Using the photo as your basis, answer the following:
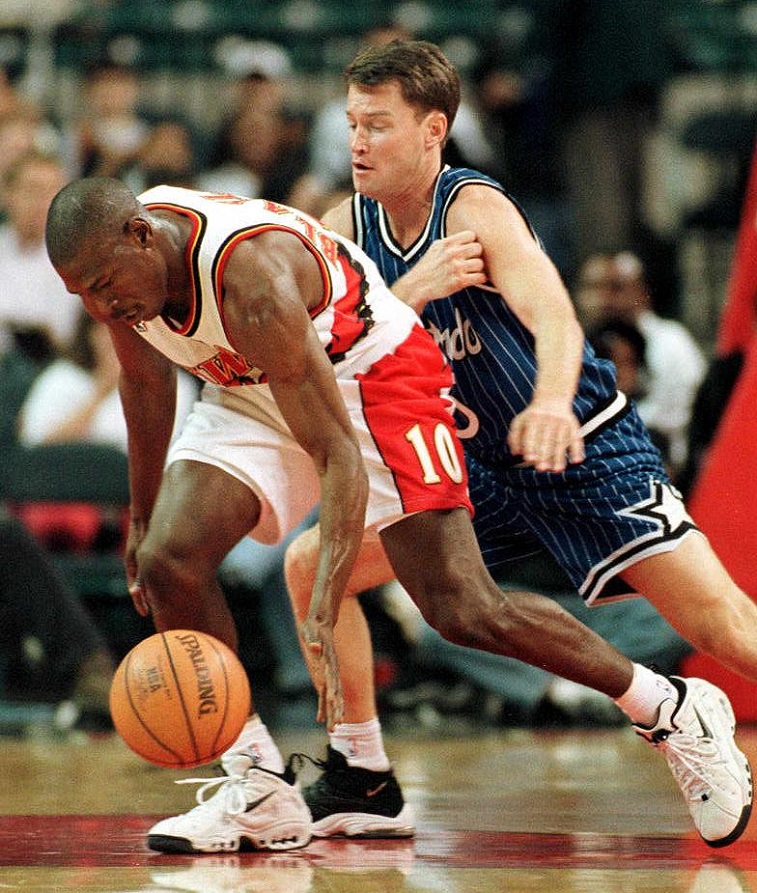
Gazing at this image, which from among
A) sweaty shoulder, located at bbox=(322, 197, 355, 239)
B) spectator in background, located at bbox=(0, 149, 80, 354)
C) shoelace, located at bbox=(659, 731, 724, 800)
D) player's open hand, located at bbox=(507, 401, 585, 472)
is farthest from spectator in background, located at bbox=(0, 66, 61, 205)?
shoelace, located at bbox=(659, 731, 724, 800)

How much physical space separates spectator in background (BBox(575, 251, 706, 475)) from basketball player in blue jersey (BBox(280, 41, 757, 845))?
3.63m

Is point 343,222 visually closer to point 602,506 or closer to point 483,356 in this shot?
point 483,356

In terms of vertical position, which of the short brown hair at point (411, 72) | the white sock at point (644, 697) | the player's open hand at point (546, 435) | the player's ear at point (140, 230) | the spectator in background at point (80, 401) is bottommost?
the spectator in background at point (80, 401)

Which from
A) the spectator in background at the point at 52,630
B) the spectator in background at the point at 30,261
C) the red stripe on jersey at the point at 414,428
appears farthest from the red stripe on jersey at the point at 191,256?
the spectator in background at the point at 30,261

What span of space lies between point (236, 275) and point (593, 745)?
353 cm

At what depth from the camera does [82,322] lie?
853 centimetres

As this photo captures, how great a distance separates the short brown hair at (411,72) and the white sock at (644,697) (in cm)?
166

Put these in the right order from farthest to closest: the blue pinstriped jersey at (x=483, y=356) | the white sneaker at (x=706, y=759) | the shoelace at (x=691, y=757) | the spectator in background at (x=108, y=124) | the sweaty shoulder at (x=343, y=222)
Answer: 1. the spectator in background at (x=108, y=124)
2. the sweaty shoulder at (x=343, y=222)
3. the blue pinstriped jersey at (x=483, y=356)
4. the shoelace at (x=691, y=757)
5. the white sneaker at (x=706, y=759)

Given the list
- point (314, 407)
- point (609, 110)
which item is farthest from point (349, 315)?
point (609, 110)

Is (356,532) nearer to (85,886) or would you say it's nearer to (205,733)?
(205,733)

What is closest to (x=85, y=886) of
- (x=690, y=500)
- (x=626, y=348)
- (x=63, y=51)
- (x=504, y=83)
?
(x=690, y=500)

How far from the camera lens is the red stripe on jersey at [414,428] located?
164 inches

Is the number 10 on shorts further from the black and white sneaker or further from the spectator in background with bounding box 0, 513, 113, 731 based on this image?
the spectator in background with bounding box 0, 513, 113, 731

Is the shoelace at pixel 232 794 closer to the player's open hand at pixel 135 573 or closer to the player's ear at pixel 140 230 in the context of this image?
the player's open hand at pixel 135 573
